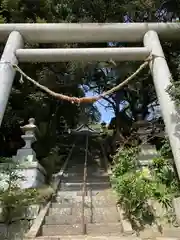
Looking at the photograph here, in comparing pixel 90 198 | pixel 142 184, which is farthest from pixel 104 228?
pixel 90 198

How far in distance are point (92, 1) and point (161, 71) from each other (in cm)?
379

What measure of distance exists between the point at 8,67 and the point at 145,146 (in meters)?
4.09

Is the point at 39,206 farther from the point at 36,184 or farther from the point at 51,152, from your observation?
the point at 51,152

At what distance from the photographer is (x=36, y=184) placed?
7996 mm

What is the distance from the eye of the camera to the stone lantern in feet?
27.9

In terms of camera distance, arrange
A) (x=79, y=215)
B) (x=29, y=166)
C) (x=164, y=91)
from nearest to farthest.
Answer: (x=79, y=215), (x=164, y=91), (x=29, y=166)

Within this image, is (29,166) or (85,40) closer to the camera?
(29,166)

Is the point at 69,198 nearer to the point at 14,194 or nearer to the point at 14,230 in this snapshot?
the point at 14,194

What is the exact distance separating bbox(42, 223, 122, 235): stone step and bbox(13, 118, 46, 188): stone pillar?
1.80m

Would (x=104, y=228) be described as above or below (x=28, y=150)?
below

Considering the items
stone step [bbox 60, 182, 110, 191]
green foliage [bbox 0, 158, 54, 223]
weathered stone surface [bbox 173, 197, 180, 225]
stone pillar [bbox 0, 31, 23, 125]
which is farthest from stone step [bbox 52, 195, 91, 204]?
stone pillar [bbox 0, 31, 23, 125]

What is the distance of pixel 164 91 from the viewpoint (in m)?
7.35

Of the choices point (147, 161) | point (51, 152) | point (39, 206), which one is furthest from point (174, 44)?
point (39, 206)

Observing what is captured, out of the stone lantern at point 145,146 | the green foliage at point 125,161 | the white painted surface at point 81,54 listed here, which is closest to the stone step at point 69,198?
the green foliage at point 125,161
